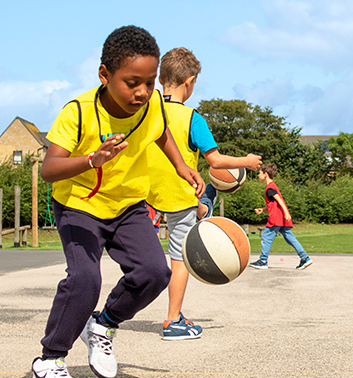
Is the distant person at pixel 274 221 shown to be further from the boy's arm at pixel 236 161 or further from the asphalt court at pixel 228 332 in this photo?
the boy's arm at pixel 236 161

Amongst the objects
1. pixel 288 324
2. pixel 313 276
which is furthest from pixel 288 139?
pixel 288 324

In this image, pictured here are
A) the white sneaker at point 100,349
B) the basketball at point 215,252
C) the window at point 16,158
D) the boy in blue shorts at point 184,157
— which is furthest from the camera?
the window at point 16,158

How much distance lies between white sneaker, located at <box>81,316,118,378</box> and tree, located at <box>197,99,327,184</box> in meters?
50.9

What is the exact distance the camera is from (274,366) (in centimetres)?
318

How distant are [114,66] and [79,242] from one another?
99 centimetres

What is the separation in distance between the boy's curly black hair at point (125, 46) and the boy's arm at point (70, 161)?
0.53m

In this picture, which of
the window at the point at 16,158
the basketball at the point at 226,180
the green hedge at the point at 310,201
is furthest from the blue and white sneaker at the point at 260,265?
the green hedge at the point at 310,201

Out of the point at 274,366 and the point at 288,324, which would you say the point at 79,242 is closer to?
the point at 274,366

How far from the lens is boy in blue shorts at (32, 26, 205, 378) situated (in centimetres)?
272

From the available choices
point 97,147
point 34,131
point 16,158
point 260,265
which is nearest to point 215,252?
point 97,147

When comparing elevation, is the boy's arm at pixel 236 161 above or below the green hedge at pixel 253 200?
above

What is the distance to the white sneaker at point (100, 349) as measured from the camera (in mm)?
2840

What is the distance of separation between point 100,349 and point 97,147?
1.18 metres

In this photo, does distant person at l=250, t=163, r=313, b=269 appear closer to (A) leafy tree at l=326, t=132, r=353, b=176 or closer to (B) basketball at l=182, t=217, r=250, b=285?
(B) basketball at l=182, t=217, r=250, b=285
